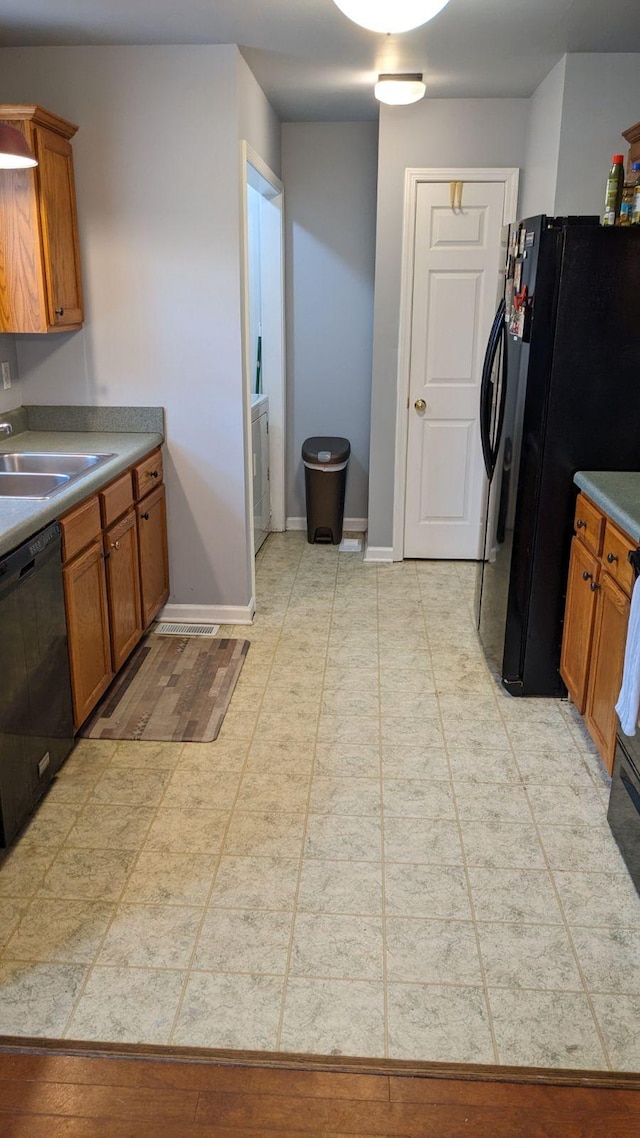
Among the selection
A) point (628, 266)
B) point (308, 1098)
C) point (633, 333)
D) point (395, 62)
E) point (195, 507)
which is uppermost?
point (395, 62)

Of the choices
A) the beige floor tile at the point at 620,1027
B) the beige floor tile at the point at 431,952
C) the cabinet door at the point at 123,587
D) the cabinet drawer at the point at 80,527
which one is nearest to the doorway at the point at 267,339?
the cabinet door at the point at 123,587

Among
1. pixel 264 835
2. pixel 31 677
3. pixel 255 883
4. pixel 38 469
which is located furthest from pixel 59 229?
pixel 255 883

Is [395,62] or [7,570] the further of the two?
[395,62]

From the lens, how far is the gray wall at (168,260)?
3617 millimetres

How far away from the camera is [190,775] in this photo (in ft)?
9.61

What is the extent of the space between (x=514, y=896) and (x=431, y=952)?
0.33m

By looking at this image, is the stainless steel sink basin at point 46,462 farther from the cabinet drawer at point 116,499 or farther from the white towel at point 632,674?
the white towel at point 632,674

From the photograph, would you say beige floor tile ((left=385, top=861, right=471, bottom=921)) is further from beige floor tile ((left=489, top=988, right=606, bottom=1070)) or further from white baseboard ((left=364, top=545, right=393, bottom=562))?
white baseboard ((left=364, top=545, right=393, bottom=562))

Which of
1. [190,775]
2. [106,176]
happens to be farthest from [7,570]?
[106,176]

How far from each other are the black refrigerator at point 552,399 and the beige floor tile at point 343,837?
1103 mm

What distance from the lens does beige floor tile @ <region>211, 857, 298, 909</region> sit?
230 cm

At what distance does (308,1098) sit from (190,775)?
4.26 ft

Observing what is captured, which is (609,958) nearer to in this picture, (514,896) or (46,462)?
(514,896)

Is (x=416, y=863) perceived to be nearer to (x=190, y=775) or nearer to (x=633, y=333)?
(x=190, y=775)
